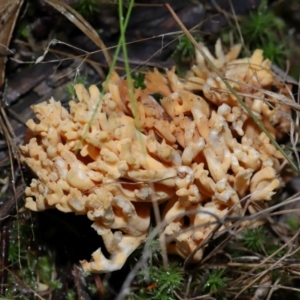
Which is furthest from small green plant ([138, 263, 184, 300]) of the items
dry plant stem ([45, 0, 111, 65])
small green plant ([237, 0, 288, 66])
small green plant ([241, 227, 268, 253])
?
small green plant ([237, 0, 288, 66])

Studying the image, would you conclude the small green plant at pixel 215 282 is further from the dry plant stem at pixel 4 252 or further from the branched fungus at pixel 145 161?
the dry plant stem at pixel 4 252

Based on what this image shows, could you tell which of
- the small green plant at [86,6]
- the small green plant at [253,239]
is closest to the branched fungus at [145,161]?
the small green plant at [253,239]

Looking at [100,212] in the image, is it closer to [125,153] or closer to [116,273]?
[125,153]

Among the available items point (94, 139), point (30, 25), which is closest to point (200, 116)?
point (94, 139)

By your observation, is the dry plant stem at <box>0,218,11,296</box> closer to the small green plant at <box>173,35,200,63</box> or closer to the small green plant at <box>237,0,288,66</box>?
the small green plant at <box>173,35,200,63</box>

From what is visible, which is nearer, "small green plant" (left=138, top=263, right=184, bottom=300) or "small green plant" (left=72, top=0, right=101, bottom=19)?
"small green plant" (left=138, top=263, right=184, bottom=300)
